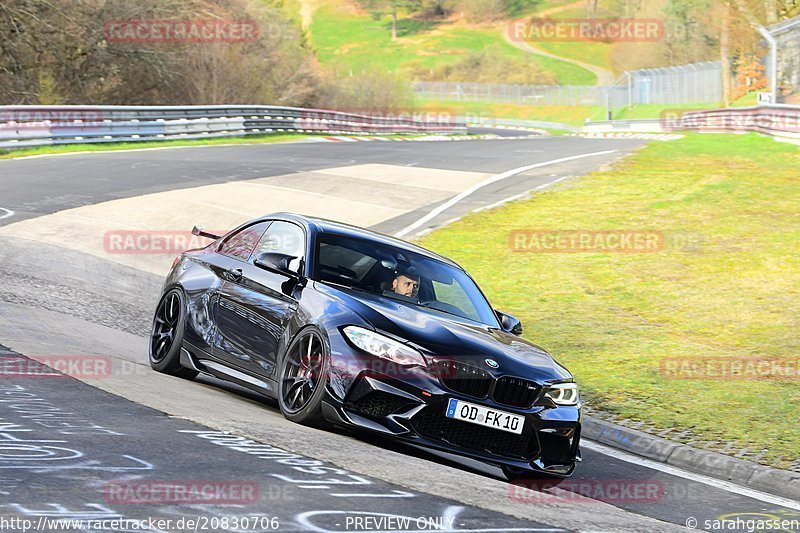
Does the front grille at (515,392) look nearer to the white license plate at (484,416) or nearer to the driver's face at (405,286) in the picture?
the white license plate at (484,416)

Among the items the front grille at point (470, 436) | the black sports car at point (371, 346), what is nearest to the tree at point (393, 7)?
the black sports car at point (371, 346)

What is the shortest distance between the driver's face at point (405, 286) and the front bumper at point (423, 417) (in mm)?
1410

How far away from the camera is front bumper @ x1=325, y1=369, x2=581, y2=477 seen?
23.6ft

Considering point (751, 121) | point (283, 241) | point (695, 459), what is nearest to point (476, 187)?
point (283, 241)

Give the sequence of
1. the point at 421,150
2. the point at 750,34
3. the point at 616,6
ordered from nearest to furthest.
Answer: the point at 421,150, the point at 750,34, the point at 616,6

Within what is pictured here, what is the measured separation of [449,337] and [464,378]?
14.6 inches

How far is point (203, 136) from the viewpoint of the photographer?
131ft

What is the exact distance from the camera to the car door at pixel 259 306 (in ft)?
27.3

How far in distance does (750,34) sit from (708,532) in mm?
85193

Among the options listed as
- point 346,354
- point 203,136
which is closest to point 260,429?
point 346,354

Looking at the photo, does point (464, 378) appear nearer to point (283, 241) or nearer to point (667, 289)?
point (283, 241)

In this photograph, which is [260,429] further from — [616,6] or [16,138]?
[616,6]

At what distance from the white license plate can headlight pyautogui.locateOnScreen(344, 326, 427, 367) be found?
340 mm

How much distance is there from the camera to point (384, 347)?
290 inches
